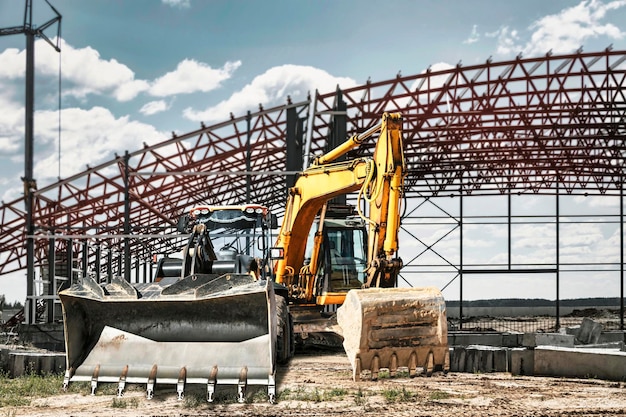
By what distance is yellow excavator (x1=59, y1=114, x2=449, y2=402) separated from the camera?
8969mm

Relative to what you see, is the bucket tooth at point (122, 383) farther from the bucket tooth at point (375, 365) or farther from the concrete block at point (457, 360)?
the concrete block at point (457, 360)

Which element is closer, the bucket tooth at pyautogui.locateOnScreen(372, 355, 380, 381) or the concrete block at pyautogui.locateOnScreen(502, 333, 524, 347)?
the bucket tooth at pyautogui.locateOnScreen(372, 355, 380, 381)

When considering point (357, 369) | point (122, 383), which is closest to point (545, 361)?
point (357, 369)

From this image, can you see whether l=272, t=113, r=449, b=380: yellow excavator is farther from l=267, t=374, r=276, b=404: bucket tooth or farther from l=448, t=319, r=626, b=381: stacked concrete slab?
l=267, t=374, r=276, b=404: bucket tooth

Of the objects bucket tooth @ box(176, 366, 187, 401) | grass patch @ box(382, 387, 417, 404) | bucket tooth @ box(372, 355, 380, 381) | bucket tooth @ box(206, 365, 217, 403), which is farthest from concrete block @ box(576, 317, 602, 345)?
bucket tooth @ box(176, 366, 187, 401)

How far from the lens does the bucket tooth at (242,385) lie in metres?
8.56

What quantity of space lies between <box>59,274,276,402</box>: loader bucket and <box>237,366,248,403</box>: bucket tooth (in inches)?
1.5

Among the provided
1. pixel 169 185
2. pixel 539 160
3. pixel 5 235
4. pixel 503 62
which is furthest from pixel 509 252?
pixel 5 235

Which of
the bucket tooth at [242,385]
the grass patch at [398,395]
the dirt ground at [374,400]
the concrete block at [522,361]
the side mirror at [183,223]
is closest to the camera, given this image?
the dirt ground at [374,400]

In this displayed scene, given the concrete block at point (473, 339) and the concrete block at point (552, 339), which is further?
the concrete block at point (473, 339)

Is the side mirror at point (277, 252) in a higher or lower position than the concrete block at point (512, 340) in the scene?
higher

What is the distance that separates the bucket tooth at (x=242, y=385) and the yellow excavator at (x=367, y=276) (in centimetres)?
183

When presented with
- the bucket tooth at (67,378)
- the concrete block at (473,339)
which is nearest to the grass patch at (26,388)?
the bucket tooth at (67,378)

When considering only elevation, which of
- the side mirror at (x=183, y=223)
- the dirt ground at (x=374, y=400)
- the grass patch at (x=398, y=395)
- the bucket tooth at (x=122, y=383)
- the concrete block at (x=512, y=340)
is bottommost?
the concrete block at (x=512, y=340)
